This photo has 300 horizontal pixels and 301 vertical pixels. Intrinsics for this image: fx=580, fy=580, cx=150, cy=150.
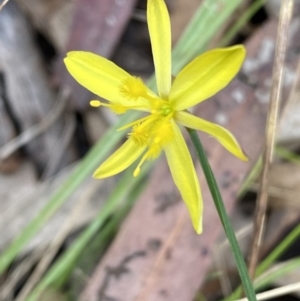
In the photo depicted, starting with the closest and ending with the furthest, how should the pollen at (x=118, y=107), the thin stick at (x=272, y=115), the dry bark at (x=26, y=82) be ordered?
the pollen at (x=118, y=107) → the thin stick at (x=272, y=115) → the dry bark at (x=26, y=82)

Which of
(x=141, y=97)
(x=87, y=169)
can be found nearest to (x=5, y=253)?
(x=87, y=169)

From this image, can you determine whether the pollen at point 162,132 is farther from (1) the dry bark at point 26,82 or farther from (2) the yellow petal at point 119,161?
(1) the dry bark at point 26,82

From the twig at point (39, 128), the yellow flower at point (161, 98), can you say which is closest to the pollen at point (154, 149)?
the yellow flower at point (161, 98)

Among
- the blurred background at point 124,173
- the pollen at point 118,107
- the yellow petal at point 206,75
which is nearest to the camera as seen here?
the yellow petal at point 206,75

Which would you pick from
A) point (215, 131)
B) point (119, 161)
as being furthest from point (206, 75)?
point (119, 161)

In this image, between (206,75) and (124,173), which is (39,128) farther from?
(206,75)
